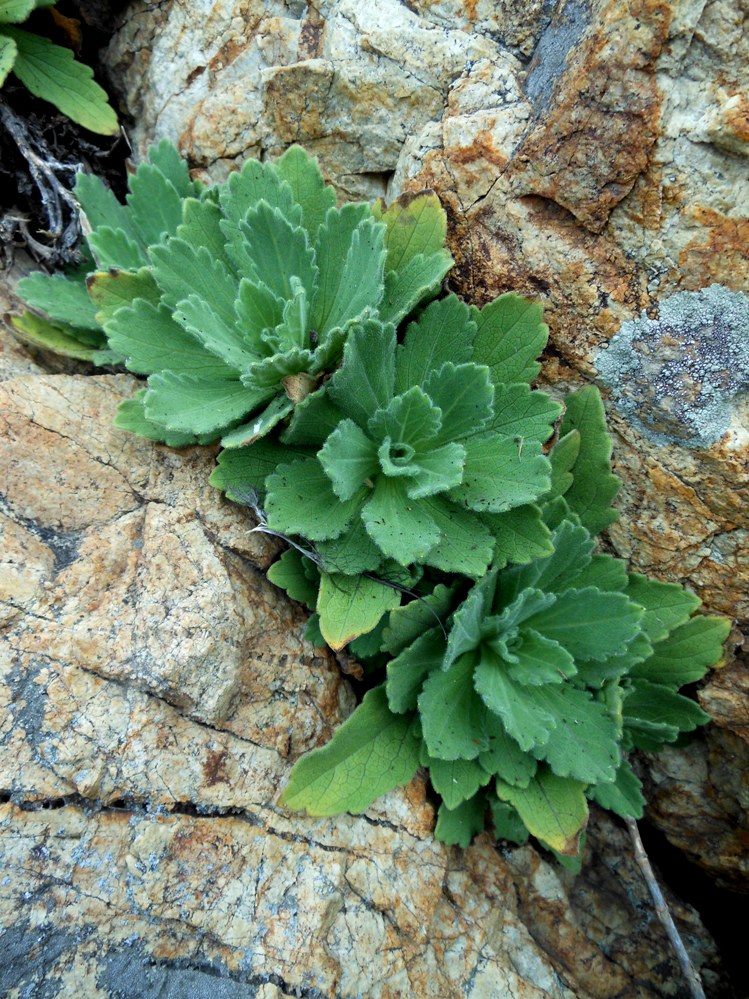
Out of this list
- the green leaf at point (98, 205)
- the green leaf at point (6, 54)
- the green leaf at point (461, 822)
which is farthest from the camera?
the green leaf at point (98, 205)

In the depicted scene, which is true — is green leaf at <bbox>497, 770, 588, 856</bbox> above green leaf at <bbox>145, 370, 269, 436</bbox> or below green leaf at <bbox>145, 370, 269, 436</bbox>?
below

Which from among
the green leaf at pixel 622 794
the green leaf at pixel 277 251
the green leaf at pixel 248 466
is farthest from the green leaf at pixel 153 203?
the green leaf at pixel 622 794

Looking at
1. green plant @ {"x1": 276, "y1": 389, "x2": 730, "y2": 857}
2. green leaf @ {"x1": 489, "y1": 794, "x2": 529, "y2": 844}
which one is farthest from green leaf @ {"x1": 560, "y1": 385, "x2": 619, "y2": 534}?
green leaf @ {"x1": 489, "y1": 794, "x2": 529, "y2": 844}

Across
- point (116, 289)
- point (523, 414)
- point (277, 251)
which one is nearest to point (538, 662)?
point (523, 414)

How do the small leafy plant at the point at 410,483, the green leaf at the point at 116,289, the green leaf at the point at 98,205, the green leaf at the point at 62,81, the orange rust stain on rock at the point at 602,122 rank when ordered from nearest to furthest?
the orange rust stain on rock at the point at 602,122, the small leafy plant at the point at 410,483, the green leaf at the point at 116,289, the green leaf at the point at 98,205, the green leaf at the point at 62,81

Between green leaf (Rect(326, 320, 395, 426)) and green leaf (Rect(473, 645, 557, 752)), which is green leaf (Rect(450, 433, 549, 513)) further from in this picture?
green leaf (Rect(473, 645, 557, 752))

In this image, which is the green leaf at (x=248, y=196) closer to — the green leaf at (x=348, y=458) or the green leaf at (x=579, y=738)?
the green leaf at (x=348, y=458)
